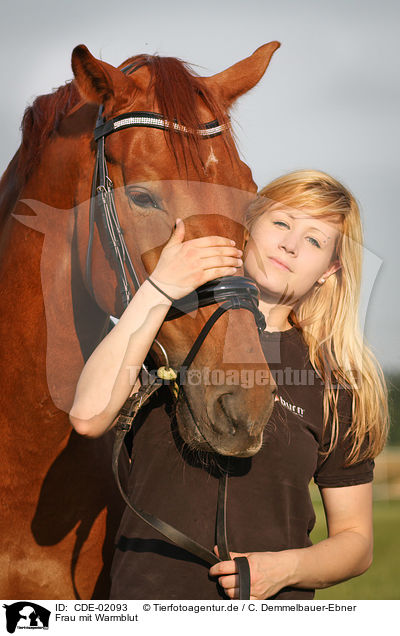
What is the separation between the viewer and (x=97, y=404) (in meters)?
1.92

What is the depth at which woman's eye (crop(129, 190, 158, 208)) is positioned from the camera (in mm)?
2068

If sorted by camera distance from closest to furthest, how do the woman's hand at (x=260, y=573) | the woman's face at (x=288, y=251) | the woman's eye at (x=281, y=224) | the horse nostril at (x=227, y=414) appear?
the horse nostril at (x=227, y=414), the woman's hand at (x=260, y=573), the woman's face at (x=288, y=251), the woman's eye at (x=281, y=224)

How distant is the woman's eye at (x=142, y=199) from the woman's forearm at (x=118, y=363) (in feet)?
1.00

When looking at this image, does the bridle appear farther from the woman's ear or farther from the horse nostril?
the woman's ear

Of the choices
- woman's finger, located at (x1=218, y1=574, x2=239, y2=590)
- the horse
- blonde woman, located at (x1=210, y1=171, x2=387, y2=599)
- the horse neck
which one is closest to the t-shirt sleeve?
blonde woman, located at (x1=210, y1=171, x2=387, y2=599)

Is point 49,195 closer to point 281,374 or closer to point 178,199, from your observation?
point 178,199

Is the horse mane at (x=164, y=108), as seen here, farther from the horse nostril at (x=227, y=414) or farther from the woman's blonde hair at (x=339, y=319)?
the horse nostril at (x=227, y=414)

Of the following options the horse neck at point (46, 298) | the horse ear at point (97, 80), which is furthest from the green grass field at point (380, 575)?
the horse ear at point (97, 80)

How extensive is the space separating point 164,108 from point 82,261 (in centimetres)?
63

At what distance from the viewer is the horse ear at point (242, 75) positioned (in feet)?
8.27

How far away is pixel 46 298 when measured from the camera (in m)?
2.35
